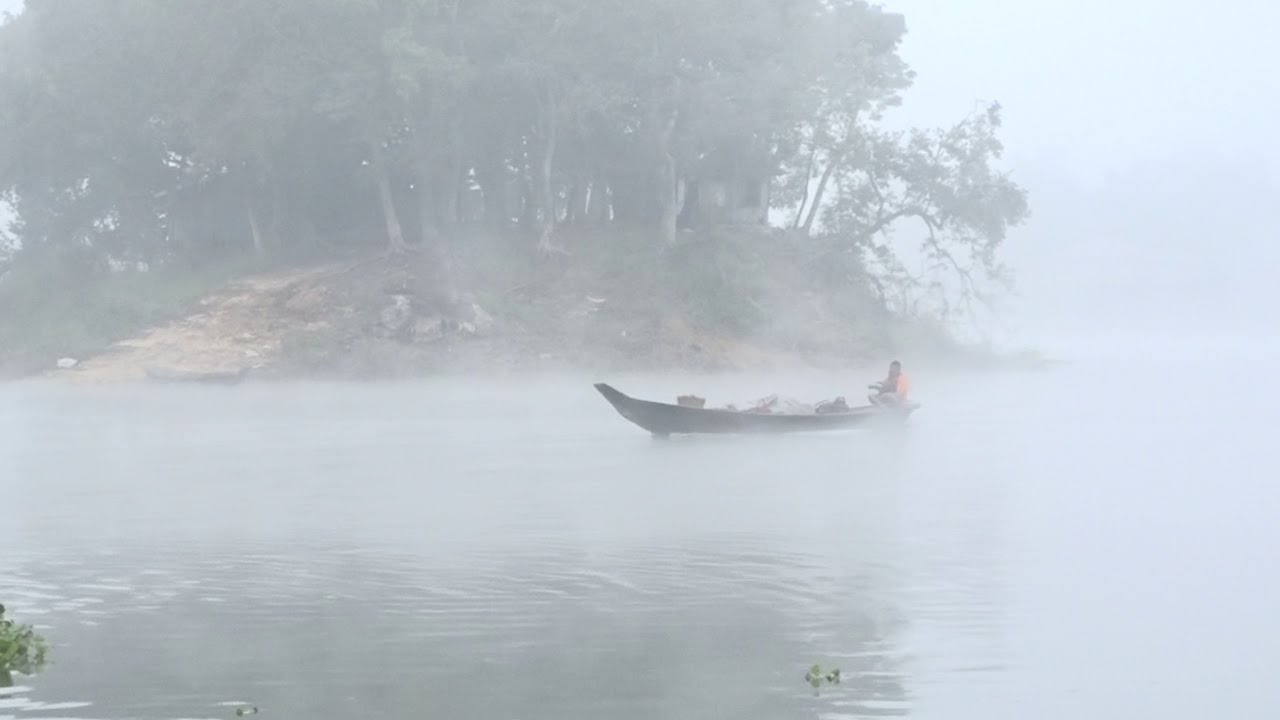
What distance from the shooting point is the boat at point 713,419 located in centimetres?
2803

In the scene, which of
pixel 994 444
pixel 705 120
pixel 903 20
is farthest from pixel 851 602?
pixel 903 20

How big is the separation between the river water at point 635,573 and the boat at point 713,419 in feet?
1.12

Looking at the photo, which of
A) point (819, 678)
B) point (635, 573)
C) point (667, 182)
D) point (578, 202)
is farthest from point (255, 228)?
point (819, 678)

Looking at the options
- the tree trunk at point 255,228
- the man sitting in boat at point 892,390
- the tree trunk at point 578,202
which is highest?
the tree trunk at point 578,202

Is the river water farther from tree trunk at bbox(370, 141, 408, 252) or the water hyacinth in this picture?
tree trunk at bbox(370, 141, 408, 252)

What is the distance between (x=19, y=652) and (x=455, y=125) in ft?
120

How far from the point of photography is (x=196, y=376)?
4338cm

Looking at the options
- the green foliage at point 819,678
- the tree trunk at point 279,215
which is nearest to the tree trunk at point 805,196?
the tree trunk at point 279,215

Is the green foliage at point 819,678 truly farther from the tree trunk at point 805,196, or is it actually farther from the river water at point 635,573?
the tree trunk at point 805,196

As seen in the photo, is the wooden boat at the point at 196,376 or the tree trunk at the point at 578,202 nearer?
the wooden boat at the point at 196,376

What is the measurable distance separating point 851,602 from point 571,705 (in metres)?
3.87

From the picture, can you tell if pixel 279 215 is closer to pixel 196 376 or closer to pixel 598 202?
pixel 598 202

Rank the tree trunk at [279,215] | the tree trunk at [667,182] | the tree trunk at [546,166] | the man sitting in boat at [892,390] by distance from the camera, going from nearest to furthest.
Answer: the man sitting in boat at [892,390] < the tree trunk at [546,166] < the tree trunk at [667,182] < the tree trunk at [279,215]

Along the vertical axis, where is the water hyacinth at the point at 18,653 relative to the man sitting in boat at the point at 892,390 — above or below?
below
